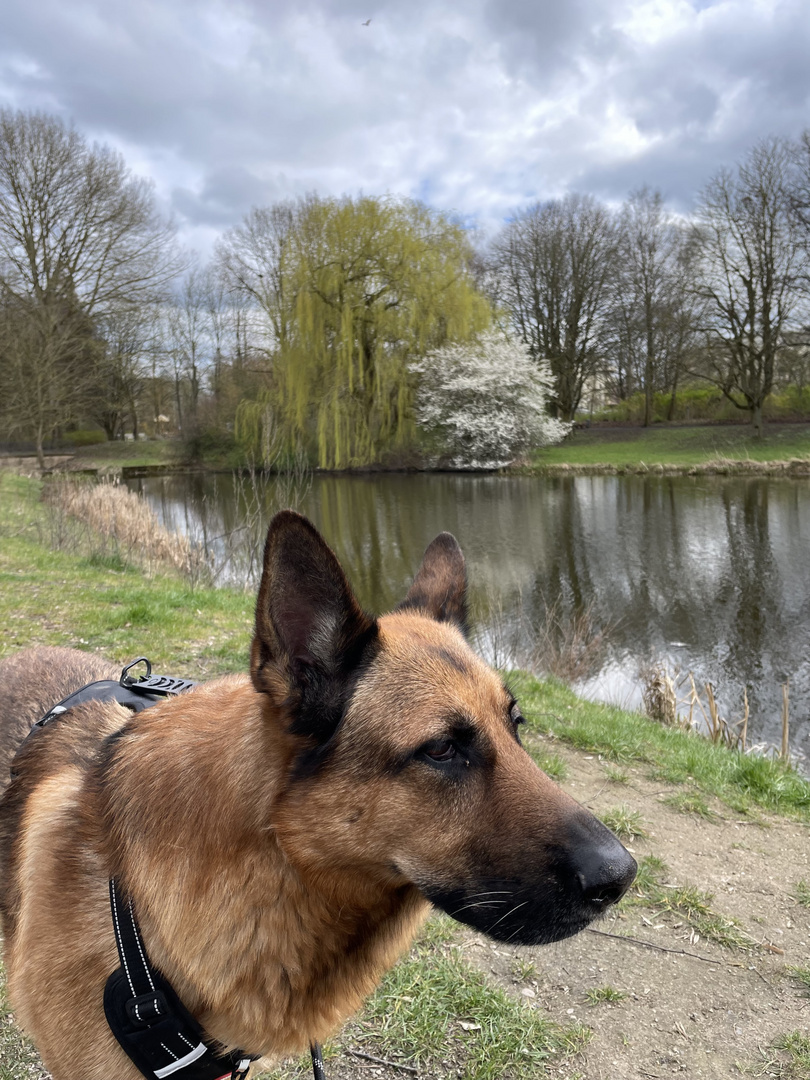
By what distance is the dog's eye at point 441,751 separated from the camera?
1.79 meters

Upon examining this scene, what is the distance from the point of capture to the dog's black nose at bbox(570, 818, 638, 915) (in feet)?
5.51

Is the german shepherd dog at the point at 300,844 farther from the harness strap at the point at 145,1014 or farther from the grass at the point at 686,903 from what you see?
the grass at the point at 686,903

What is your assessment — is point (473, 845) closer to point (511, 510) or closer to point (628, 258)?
point (511, 510)

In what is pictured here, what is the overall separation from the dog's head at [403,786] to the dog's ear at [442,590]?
0.53m

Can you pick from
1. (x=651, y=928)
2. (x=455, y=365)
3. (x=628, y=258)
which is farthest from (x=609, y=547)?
(x=628, y=258)

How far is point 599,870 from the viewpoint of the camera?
1.68 meters

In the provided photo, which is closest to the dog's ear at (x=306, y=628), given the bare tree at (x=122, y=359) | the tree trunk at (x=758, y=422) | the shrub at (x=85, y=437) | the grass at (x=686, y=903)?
the grass at (x=686, y=903)

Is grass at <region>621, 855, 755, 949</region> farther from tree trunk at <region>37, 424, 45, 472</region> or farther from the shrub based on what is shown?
the shrub

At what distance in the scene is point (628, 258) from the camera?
44.4 meters

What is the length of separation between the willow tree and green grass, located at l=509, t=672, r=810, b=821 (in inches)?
1104

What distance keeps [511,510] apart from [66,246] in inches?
1224

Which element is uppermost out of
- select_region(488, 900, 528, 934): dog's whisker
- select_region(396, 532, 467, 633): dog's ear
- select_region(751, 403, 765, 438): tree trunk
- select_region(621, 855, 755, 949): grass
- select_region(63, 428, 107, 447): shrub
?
select_region(63, 428, 107, 447): shrub

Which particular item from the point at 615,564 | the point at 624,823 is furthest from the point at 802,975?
the point at 615,564

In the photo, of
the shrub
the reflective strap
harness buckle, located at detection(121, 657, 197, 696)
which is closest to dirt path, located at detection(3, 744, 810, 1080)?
the reflective strap
